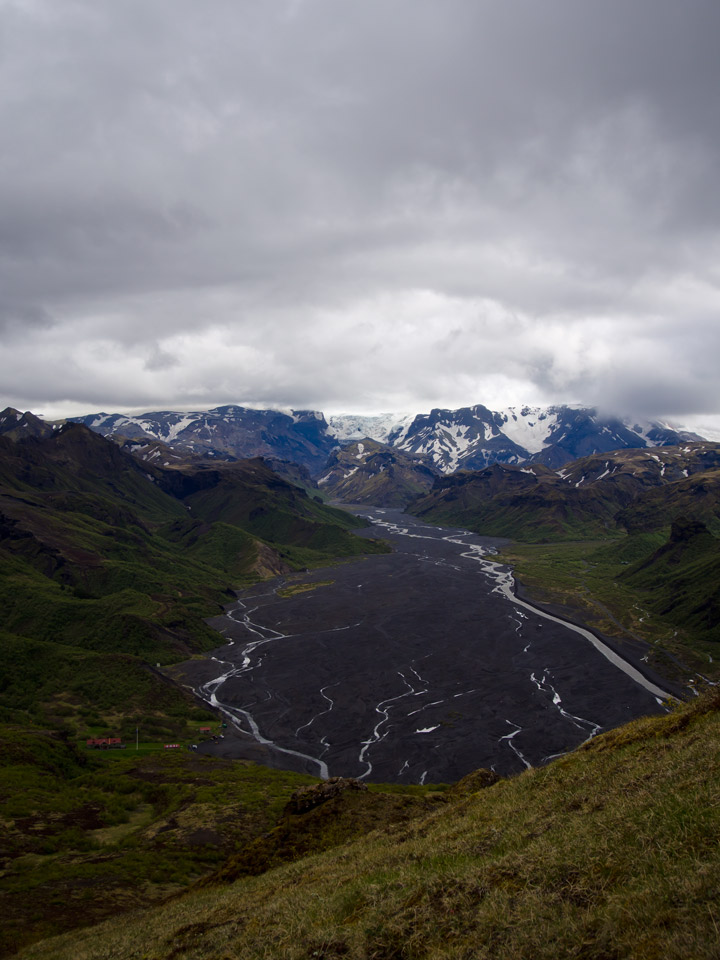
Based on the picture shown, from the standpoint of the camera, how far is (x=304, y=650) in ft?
505

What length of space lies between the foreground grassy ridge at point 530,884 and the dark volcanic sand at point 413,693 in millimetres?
64744

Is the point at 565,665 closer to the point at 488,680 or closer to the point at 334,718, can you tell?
the point at 488,680

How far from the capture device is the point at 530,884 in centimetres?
1420

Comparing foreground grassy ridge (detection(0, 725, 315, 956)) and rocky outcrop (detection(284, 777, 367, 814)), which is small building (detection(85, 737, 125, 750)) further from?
rocky outcrop (detection(284, 777, 367, 814))

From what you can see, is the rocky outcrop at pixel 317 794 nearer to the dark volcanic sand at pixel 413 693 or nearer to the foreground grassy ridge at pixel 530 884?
the foreground grassy ridge at pixel 530 884

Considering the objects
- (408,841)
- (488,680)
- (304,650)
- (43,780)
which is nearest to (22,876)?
(43,780)

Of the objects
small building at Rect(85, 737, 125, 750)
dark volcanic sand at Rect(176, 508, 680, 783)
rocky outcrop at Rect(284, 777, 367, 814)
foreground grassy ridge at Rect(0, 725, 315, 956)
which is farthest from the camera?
small building at Rect(85, 737, 125, 750)

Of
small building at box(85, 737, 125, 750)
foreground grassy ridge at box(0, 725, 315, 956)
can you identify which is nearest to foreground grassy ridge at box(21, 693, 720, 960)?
foreground grassy ridge at box(0, 725, 315, 956)

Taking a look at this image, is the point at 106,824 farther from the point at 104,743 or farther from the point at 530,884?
the point at 530,884

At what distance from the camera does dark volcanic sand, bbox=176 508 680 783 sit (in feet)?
299

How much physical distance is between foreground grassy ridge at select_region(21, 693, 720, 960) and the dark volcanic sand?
212 ft

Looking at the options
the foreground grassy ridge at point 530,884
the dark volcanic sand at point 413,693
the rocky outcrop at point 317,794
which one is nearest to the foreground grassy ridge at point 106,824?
the rocky outcrop at point 317,794

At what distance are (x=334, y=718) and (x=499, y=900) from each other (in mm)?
102211

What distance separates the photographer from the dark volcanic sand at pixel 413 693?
299ft
